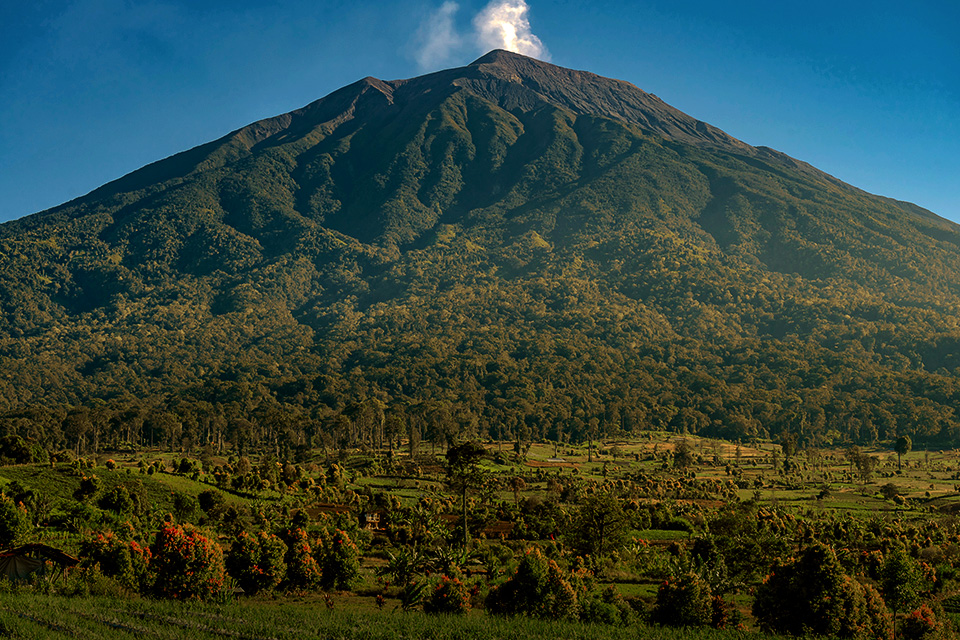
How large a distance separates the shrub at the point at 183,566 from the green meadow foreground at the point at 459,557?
63 millimetres

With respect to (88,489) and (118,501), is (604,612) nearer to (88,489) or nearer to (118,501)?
(118,501)

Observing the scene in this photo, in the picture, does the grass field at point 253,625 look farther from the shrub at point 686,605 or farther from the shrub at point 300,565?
the shrub at point 300,565

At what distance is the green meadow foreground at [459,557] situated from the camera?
25.1 m

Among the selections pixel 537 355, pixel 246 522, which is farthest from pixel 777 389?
pixel 246 522

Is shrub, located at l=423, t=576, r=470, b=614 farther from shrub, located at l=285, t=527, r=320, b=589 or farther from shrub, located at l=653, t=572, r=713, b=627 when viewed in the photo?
shrub, located at l=653, t=572, r=713, b=627

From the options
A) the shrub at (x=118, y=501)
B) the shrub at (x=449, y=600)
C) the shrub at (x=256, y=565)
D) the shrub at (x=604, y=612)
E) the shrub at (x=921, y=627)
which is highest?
the shrub at (x=118, y=501)

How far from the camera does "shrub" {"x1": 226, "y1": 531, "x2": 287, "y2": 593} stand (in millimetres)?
30484

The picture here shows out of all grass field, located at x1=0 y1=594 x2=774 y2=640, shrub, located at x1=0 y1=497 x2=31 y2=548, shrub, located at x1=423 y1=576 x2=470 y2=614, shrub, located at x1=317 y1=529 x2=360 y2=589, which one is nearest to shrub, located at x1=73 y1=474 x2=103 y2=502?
shrub, located at x1=0 y1=497 x2=31 y2=548

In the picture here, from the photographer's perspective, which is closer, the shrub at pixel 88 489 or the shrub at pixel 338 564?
the shrub at pixel 338 564

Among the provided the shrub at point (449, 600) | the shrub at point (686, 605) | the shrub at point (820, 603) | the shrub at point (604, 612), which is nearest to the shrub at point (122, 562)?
the shrub at point (449, 600)

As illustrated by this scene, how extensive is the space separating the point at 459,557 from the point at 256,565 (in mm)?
12328

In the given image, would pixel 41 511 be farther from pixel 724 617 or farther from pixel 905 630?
pixel 905 630

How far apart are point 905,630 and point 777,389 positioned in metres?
155

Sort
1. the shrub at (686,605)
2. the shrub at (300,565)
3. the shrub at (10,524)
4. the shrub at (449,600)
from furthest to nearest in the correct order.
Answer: the shrub at (10,524) → the shrub at (300,565) → the shrub at (449,600) → the shrub at (686,605)
